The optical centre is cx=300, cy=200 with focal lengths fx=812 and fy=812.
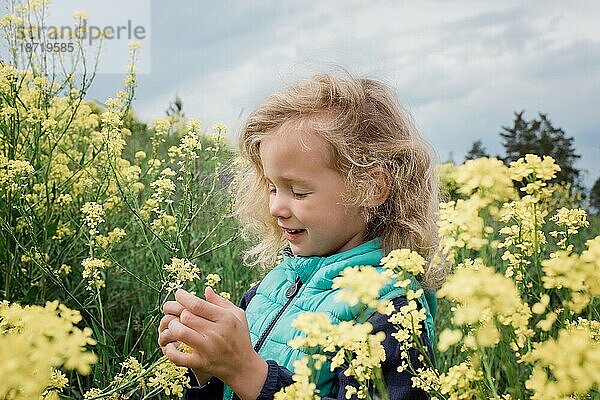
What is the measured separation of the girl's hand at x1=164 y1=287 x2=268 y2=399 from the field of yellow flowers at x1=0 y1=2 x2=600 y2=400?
136 mm

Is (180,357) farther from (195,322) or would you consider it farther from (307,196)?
(307,196)

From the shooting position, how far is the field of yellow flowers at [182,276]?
1.09 m

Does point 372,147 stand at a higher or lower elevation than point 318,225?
higher

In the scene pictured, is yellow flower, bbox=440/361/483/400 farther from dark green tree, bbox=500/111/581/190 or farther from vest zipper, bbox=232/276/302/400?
dark green tree, bbox=500/111/581/190

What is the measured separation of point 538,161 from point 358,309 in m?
0.77

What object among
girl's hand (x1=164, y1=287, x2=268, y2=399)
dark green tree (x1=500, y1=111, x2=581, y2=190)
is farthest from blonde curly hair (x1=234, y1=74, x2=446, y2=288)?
dark green tree (x1=500, y1=111, x2=581, y2=190)

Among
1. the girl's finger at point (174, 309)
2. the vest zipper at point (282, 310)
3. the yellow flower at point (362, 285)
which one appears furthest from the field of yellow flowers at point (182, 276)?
the vest zipper at point (282, 310)

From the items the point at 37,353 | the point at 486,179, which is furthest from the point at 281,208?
the point at 37,353

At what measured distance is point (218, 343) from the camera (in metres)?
1.88

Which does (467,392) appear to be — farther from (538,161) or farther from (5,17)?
(5,17)

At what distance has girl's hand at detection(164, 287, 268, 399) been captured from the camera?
188 cm

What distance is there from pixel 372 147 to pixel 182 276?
69 centimetres

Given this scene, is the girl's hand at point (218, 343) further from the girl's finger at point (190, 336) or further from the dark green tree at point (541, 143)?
the dark green tree at point (541, 143)

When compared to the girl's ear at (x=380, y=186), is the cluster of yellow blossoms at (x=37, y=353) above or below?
above
